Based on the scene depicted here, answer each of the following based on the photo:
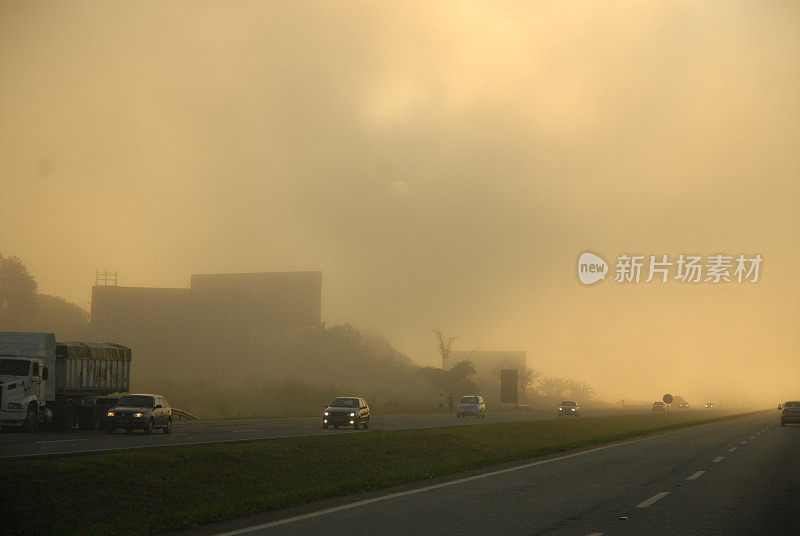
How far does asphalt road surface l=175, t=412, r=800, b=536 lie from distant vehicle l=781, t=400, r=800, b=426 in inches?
1703

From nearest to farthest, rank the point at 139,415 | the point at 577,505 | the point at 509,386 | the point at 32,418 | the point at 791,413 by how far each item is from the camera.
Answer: the point at 577,505
the point at 32,418
the point at 139,415
the point at 791,413
the point at 509,386

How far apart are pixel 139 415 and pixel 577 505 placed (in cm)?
2590

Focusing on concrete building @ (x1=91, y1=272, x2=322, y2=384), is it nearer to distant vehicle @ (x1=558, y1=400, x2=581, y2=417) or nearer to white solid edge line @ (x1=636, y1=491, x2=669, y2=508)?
distant vehicle @ (x1=558, y1=400, x2=581, y2=417)

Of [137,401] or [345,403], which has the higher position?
[137,401]

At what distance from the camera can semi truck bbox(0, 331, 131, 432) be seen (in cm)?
3585

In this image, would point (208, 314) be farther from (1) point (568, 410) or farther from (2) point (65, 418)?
(2) point (65, 418)

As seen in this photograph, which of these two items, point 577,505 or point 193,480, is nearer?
point 577,505

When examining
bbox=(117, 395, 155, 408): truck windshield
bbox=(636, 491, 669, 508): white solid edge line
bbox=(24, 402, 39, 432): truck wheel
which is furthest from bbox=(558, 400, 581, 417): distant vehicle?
bbox=(636, 491, 669, 508): white solid edge line

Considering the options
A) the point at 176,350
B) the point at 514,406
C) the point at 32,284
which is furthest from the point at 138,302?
the point at 514,406

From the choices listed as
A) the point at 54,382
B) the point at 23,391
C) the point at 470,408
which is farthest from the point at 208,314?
the point at 23,391

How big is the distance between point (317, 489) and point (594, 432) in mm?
34393

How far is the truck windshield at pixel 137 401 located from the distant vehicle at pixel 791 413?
4780cm

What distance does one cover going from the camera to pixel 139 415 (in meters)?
36.8

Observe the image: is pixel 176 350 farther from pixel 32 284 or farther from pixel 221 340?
pixel 32 284
